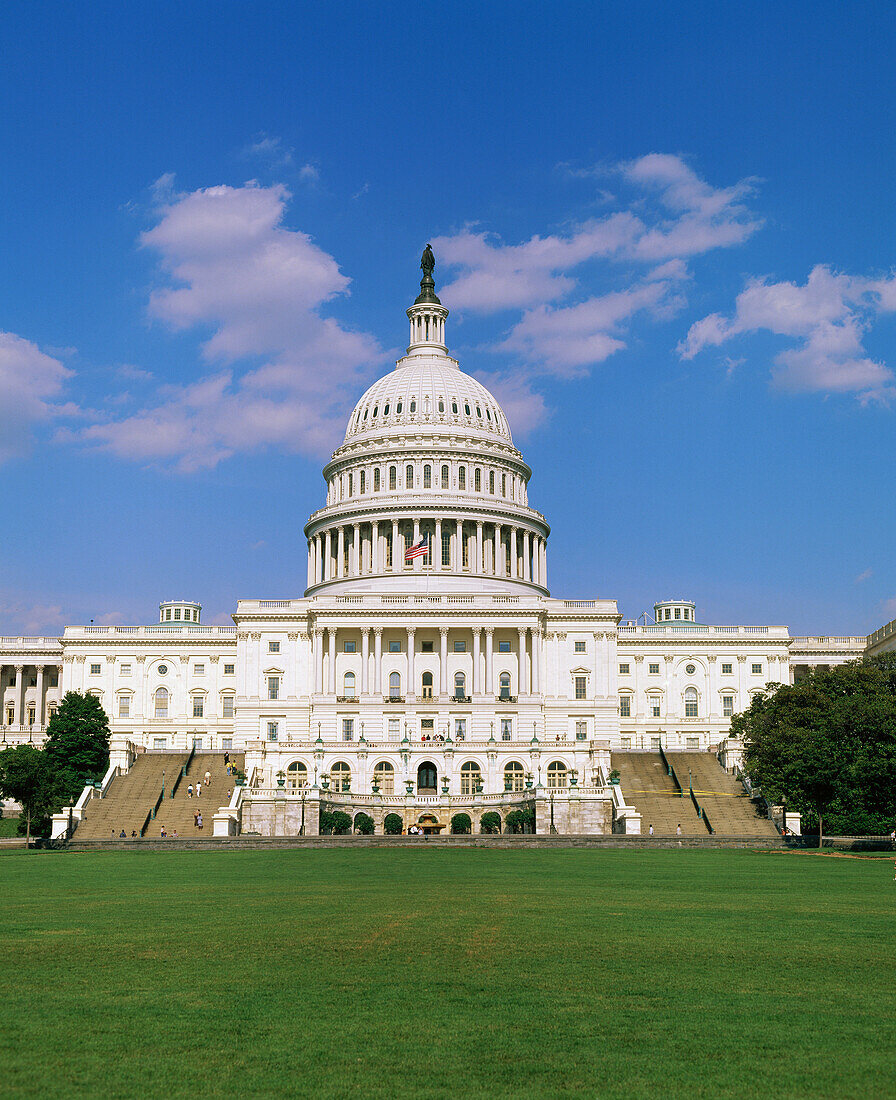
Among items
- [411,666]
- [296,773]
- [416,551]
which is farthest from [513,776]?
[416,551]

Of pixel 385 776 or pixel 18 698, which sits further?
pixel 18 698

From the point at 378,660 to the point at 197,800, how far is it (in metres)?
31.6

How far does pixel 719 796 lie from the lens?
8869 centimetres

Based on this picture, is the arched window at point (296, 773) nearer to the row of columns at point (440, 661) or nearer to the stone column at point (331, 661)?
the row of columns at point (440, 661)

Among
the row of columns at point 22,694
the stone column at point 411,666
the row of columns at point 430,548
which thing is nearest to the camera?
the stone column at point 411,666

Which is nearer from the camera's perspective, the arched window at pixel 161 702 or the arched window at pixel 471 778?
the arched window at pixel 471 778

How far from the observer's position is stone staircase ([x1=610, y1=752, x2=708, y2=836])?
78.9 meters

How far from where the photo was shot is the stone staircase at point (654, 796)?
259ft

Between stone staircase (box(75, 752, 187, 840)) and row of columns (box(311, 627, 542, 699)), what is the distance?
672 inches

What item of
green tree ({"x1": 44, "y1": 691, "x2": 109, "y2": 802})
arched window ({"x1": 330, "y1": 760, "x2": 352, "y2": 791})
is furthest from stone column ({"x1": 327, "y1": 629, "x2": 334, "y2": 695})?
green tree ({"x1": 44, "y1": 691, "x2": 109, "y2": 802})

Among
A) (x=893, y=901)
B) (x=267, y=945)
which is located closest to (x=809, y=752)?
(x=893, y=901)

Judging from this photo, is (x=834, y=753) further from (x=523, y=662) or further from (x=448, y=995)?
(x=448, y=995)

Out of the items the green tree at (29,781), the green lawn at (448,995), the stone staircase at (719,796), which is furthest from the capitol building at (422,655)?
the green lawn at (448,995)

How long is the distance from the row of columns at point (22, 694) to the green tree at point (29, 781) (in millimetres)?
64891
